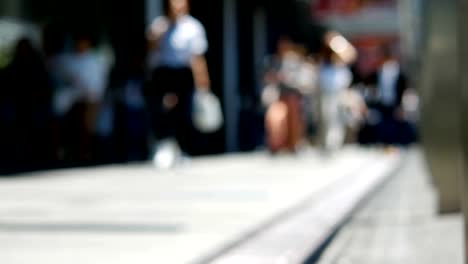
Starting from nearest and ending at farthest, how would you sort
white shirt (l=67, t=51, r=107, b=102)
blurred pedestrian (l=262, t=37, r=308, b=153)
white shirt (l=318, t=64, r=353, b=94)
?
white shirt (l=67, t=51, r=107, b=102)
white shirt (l=318, t=64, r=353, b=94)
blurred pedestrian (l=262, t=37, r=308, b=153)

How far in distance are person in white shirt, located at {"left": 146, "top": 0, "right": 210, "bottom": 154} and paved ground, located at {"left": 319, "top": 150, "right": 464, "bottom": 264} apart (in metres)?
3.93

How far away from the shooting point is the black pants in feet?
37.9

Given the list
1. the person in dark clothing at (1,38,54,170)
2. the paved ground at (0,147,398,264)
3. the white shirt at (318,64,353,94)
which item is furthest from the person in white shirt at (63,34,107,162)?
the white shirt at (318,64,353,94)

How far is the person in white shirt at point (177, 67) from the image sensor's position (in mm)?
11445

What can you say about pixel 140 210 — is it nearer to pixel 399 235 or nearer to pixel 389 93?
pixel 399 235

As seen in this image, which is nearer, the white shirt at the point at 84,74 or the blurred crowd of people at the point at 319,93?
the white shirt at the point at 84,74

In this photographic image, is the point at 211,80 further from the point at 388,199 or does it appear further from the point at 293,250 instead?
the point at 293,250

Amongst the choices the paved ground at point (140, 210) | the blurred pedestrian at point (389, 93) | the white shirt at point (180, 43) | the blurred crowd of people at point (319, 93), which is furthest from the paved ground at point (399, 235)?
the blurred pedestrian at point (389, 93)

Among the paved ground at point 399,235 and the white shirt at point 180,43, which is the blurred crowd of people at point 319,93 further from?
the paved ground at point 399,235

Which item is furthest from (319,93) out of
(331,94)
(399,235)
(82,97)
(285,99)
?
(399,235)

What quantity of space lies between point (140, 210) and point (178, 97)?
16.4ft

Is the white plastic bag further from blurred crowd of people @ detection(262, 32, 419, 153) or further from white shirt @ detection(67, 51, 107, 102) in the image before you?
blurred crowd of people @ detection(262, 32, 419, 153)

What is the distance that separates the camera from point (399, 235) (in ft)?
18.1

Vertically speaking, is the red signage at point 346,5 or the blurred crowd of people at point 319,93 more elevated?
the red signage at point 346,5
